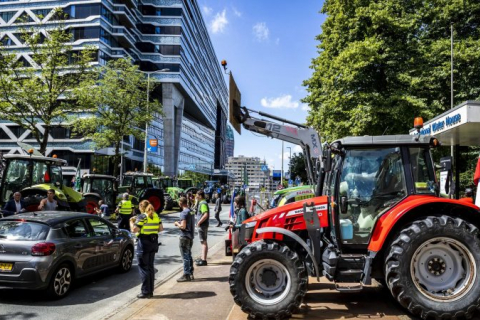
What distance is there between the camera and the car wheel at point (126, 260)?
8969 mm

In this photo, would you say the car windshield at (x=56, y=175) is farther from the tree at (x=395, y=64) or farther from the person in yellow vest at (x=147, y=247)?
the tree at (x=395, y=64)

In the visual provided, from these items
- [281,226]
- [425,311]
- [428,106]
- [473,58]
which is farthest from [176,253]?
[473,58]

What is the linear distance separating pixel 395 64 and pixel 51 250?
1803 centimetres

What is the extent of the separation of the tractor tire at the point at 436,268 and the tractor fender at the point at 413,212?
0.17 m

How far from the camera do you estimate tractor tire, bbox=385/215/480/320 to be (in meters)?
5.13

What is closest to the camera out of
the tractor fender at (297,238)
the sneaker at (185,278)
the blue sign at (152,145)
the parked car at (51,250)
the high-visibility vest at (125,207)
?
the tractor fender at (297,238)

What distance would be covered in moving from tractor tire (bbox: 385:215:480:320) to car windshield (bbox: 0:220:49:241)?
5600 millimetres

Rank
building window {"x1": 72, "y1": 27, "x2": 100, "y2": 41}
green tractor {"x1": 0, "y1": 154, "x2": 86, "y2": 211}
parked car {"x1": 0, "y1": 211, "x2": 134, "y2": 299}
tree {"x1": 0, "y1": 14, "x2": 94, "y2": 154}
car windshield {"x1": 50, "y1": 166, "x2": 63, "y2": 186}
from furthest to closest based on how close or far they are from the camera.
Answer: building window {"x1": 72, "y1": 27, "x2": 100, "y2": 41}, tree {"x1": 0, "y1": 14, "x2": 94, "y2": 154}, car windshield {"x1": 50, "y1": 166, "x2": 63, "y2": 186}, green tractor {"x1": 0, "y1": 154, "x2": 86, "y2": 211}, parked car {"x1": 0, "y1": 211, "x2": 134, "y2": 299}

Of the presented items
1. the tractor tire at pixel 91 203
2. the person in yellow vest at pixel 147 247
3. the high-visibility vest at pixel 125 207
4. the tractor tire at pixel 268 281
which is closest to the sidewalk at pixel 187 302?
the person in yellow vest at pixel 147 247

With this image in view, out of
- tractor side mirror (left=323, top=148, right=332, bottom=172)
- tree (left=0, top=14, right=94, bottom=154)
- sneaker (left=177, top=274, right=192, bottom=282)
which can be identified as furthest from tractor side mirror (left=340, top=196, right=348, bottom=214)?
tree (left=0, top=14, right=94, bottom=154)

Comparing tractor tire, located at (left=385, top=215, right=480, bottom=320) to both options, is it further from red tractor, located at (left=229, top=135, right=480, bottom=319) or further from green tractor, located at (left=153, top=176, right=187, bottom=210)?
green tractor, located at (left=153, top=176, right=187, bottom=210)

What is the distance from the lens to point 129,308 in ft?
21.0

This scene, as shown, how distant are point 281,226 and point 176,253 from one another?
22.0 ft

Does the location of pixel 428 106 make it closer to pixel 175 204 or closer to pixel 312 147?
pixel 312 147
